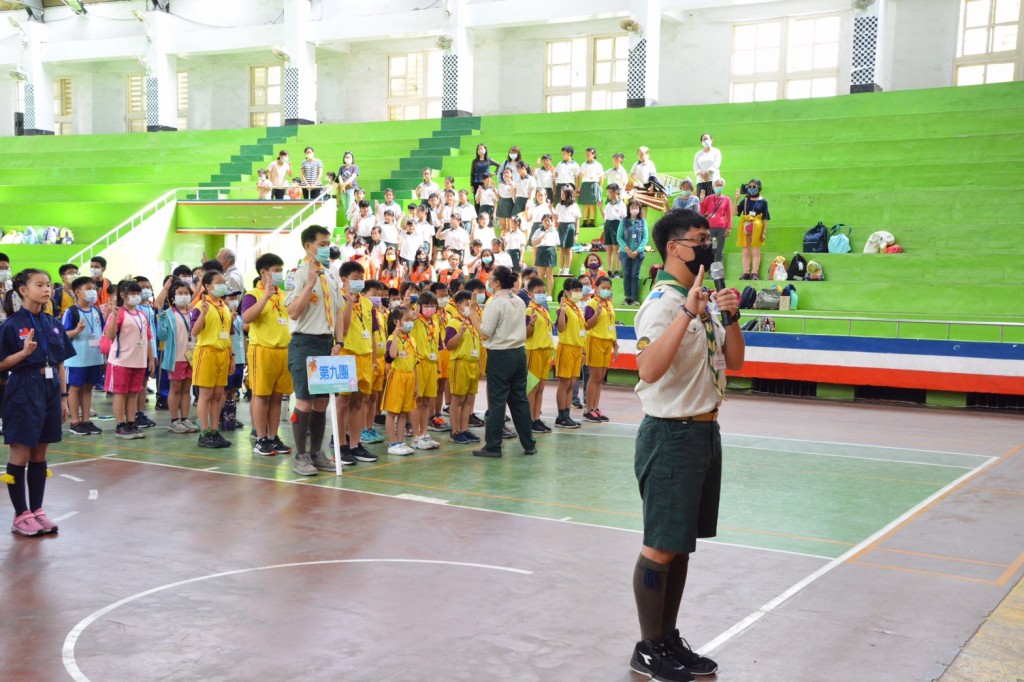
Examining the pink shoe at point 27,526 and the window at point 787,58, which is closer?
the pink shoe at point 27,526

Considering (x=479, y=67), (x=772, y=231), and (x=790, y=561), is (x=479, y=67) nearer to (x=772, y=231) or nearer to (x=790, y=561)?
(x=772, y=231)

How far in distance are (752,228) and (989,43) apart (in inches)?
452

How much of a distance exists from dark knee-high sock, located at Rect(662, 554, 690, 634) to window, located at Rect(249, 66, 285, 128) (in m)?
33.5

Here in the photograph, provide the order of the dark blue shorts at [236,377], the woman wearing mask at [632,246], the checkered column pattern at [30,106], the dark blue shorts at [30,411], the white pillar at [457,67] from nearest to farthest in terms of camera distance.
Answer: the dark blue shorts at [30,411]
the dark blue shorts at [236,377]
the woman wearing mask at [632,246]
the white pillar at [457,67]
the checkered column pattern at [30,106]

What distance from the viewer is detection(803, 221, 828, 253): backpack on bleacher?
2042cm

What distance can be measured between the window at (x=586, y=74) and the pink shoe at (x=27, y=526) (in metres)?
25.6

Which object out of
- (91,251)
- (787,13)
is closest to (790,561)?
(91,251)

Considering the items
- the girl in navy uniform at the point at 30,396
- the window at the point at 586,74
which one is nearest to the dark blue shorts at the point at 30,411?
the girl in navy uniform at the point at 30,396

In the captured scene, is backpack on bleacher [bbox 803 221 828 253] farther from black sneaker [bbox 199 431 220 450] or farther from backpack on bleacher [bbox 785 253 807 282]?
black sneaker [bbox 199 431 220 450]

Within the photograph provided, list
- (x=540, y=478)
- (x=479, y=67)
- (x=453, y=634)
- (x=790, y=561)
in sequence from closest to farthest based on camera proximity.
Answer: (x=453, y=634) → (x=790, y=561) → (x=540, y=478) → (x=479, y=67)

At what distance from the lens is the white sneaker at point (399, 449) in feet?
35.2

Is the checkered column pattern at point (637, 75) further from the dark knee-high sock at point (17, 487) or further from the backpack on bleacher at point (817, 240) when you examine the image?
the dark knee-high sock at point (17, 487)

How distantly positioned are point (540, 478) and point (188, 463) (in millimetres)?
3517

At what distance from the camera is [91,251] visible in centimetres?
2428
